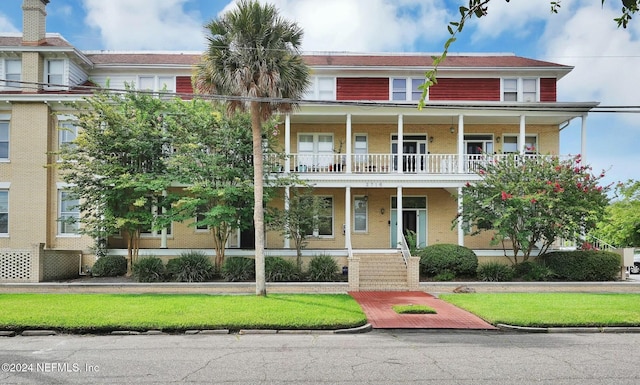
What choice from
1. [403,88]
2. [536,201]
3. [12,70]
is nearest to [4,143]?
[12,70]

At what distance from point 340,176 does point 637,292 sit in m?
11.7

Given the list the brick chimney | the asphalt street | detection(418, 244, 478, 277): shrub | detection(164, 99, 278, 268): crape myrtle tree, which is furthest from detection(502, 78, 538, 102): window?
the brick chimney

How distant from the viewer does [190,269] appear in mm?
18734

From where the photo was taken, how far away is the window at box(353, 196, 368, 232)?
2438cm

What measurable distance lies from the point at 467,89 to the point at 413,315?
48.5 ft

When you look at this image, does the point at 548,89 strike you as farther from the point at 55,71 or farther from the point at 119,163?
the point at 55,71

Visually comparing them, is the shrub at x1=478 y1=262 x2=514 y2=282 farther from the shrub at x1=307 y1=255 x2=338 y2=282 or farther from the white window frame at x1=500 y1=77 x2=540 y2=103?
the white window frame at x1=500 y1=77 x2=540 y2=103

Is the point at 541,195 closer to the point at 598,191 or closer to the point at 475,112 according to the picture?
the point at 598,191

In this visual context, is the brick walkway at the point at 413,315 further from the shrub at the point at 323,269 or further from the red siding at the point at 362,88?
the red siding at the point at 362,88

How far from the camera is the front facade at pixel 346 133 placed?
22.2 m

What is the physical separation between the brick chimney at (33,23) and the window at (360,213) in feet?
53.7

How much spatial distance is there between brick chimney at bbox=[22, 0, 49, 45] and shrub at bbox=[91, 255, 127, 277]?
10772 mm

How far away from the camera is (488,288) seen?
58.1 ft

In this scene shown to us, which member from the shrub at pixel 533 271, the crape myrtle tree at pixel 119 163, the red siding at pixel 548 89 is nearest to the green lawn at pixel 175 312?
the crape myrtle tree at pixel 119 163
